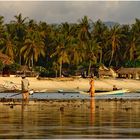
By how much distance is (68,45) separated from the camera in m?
100

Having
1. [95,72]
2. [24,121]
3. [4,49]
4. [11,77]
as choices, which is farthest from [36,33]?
[24,121]

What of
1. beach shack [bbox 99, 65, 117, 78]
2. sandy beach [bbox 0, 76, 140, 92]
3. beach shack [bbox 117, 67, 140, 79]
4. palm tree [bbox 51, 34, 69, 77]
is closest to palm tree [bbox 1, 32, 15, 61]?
palm tree [bbox 51, 34, 69, 77]

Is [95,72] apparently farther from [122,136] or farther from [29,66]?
[122,136]

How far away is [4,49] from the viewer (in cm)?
9962

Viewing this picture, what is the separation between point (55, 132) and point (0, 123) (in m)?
3.20

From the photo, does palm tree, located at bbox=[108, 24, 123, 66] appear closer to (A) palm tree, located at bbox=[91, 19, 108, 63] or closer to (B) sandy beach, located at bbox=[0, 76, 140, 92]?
(A) palm tree, located at bbox=[91, 19, 108, 63]

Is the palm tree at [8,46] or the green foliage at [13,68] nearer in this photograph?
the green foliage at [13,68]

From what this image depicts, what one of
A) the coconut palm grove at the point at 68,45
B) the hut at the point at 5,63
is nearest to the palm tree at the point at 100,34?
the coconut palm grove at the point at 68,45

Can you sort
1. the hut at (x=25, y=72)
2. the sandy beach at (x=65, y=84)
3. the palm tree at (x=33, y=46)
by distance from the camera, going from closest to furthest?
the sandy beach at (x=65, y=84), the hut at (x=25, y=72), the palm tree at (x=33, y=46)

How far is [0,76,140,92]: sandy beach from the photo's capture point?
3022 inches

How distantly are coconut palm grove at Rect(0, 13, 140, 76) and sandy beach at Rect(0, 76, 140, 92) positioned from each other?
11.7m

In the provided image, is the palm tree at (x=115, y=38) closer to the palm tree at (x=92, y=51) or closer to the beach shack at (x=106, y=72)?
the palm tree at (x=92, y=51)

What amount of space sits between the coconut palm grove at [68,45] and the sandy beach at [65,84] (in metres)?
11.7

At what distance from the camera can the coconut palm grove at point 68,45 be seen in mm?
99625
